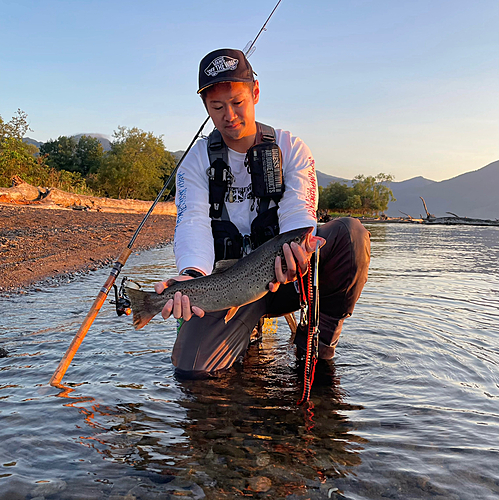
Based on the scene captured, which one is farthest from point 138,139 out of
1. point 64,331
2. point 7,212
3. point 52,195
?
point 64,331

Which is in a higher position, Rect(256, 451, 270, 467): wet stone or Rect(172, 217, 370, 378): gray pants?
Rect(172, 217, 370, 378): gray pants

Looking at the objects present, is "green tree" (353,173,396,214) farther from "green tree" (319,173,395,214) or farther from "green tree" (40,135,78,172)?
"green tree" (40,135,78,172)

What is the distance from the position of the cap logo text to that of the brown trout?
5.00 feet

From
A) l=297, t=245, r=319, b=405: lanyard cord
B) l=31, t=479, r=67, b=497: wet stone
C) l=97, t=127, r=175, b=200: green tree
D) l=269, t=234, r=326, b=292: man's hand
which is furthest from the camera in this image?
l=97, t=127, r=175, b=200: green tree

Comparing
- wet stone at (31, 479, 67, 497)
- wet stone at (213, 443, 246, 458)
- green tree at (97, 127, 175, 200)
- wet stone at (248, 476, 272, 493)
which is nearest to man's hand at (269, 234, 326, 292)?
wet stone at (213, 443, 246, 458)

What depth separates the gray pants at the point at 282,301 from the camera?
384 cm

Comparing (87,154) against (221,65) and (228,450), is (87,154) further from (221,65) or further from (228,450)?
(228,450)

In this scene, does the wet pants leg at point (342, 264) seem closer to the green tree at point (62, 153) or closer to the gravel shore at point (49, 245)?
the gravel shore at point (49, 245)

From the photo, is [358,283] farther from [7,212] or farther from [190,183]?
[7,212]

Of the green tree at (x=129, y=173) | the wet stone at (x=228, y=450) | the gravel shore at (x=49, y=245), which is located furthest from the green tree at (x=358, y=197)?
the wet stone at (x=228, y=450)

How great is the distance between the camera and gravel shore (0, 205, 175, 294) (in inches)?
326

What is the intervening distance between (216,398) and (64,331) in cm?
246

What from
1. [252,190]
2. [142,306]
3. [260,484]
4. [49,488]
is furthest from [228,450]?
[252,190]

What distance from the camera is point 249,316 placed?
13.3 feet
